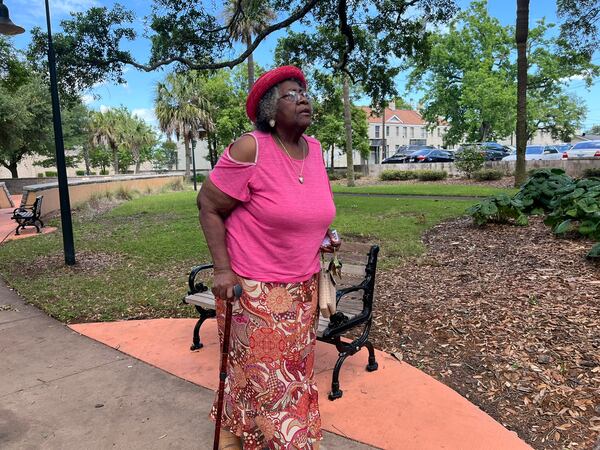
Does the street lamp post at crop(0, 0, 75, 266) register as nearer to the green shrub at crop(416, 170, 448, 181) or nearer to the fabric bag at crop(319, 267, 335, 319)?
the fabric bag at crop(319, 267, 335, 319)

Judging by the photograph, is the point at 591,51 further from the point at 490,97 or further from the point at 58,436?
the point at 490,97

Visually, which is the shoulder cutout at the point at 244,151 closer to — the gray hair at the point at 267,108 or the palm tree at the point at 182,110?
the gray hair at the point at 267,108

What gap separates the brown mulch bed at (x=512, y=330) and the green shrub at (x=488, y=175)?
1394 centimetres

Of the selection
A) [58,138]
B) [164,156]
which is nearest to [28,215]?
[58,138]

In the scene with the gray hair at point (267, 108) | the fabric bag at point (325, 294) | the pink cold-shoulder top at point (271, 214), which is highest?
the gray hair at point (267, 108)

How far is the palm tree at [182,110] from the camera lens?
127 ft

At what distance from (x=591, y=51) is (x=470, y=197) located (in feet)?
15.2

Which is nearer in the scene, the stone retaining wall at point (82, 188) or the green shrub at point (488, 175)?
the stone retaining wall at point (82, 188)

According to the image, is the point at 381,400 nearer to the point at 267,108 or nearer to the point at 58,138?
the point at 267,108

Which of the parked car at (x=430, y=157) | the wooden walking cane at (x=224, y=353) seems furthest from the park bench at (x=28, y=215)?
the parked car at (x=430, y=157)

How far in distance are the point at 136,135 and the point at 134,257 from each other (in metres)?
57.7

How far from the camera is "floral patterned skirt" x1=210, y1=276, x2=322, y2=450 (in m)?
2.09

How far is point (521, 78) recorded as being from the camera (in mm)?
13516

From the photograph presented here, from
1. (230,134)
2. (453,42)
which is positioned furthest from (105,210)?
(453,42)
